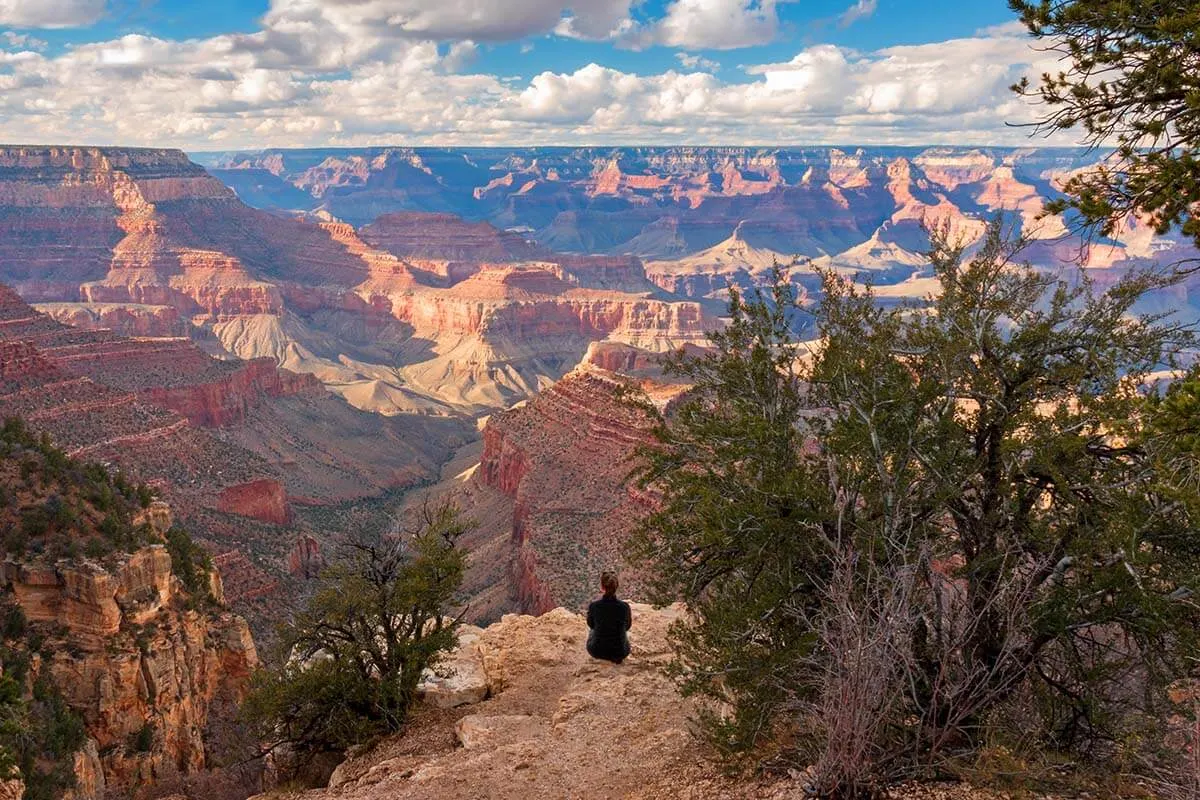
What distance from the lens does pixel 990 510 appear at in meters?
11.0

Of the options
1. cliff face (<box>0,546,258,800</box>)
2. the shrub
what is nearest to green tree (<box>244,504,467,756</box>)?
cliff face (<box>0,546,258,800</box>)

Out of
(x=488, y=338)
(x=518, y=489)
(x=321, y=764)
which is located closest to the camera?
(x=321, y=764)

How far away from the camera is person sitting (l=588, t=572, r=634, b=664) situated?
18.1 meters

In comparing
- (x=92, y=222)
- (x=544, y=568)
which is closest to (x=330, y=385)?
(x=92, y=222)

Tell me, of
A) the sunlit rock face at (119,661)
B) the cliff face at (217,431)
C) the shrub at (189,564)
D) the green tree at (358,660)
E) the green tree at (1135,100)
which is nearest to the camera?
the green tree at (1135,100)

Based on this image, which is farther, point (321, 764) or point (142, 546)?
point (142, 546)

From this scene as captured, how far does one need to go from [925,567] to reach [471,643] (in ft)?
45.9

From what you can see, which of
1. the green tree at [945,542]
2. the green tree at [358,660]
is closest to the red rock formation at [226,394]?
the green tree at [358,660]

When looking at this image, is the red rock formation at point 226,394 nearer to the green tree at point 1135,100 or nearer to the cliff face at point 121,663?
the cliff face at point 121,663

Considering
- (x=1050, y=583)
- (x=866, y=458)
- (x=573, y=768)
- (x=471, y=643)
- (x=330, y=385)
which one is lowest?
(x=330, y=385)

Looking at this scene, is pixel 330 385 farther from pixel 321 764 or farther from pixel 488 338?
pixel 321 764

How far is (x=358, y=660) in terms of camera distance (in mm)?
16547

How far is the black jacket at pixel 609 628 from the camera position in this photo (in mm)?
18081

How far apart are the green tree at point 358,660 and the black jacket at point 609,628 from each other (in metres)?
2.98
